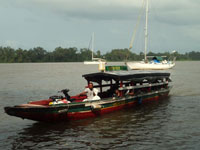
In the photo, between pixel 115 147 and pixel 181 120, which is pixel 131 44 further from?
pixel 115 147

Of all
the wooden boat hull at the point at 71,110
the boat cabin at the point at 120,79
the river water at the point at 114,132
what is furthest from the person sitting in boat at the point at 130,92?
the river water at the point at 114,132

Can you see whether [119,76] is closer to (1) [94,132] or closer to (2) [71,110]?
(2) [71,110]

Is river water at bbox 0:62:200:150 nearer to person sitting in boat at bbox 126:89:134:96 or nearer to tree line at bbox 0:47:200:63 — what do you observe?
person sitting in boat at bbox 126:89:134:96

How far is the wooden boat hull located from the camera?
12.0 metres

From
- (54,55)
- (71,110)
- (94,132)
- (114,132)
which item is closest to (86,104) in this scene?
(71,110)

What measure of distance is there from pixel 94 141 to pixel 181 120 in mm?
5826

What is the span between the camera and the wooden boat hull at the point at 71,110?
1201cm

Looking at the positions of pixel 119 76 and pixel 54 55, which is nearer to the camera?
pixel 119 76

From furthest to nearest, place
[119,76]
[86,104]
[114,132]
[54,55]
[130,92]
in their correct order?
1. [54,55]
2. [130,92]
3. [119,76]
4. [86,104]
5. [114,132]

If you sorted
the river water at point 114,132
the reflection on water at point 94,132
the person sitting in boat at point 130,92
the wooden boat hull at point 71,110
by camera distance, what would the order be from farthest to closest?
1. the person sitting in boat at point 130,92
2. the wooden boat hull at point 71,110
3. the reflection on water at point 94,132
4. the river water at point 114,132

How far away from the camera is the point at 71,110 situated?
43.8 ft


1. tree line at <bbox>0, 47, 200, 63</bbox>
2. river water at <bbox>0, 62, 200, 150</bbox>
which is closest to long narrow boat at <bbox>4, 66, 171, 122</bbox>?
river water at <bbox>0, 62, 200, 150</bbox>

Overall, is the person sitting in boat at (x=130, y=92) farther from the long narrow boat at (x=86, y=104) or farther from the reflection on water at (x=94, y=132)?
the reflection on water at (x=94, y=132)

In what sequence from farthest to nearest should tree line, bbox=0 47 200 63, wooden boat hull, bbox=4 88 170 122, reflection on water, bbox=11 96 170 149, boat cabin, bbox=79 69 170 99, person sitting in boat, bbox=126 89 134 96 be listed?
tree line, bbox=0 47 200 63 → person sitting in boat, bbox=126 89 134 96 → boat cabin, bbox=79 69 170 99 → wooden boat hull, bbox=4 88 170 122 → reflection on water, bbox=11 96 170 149
